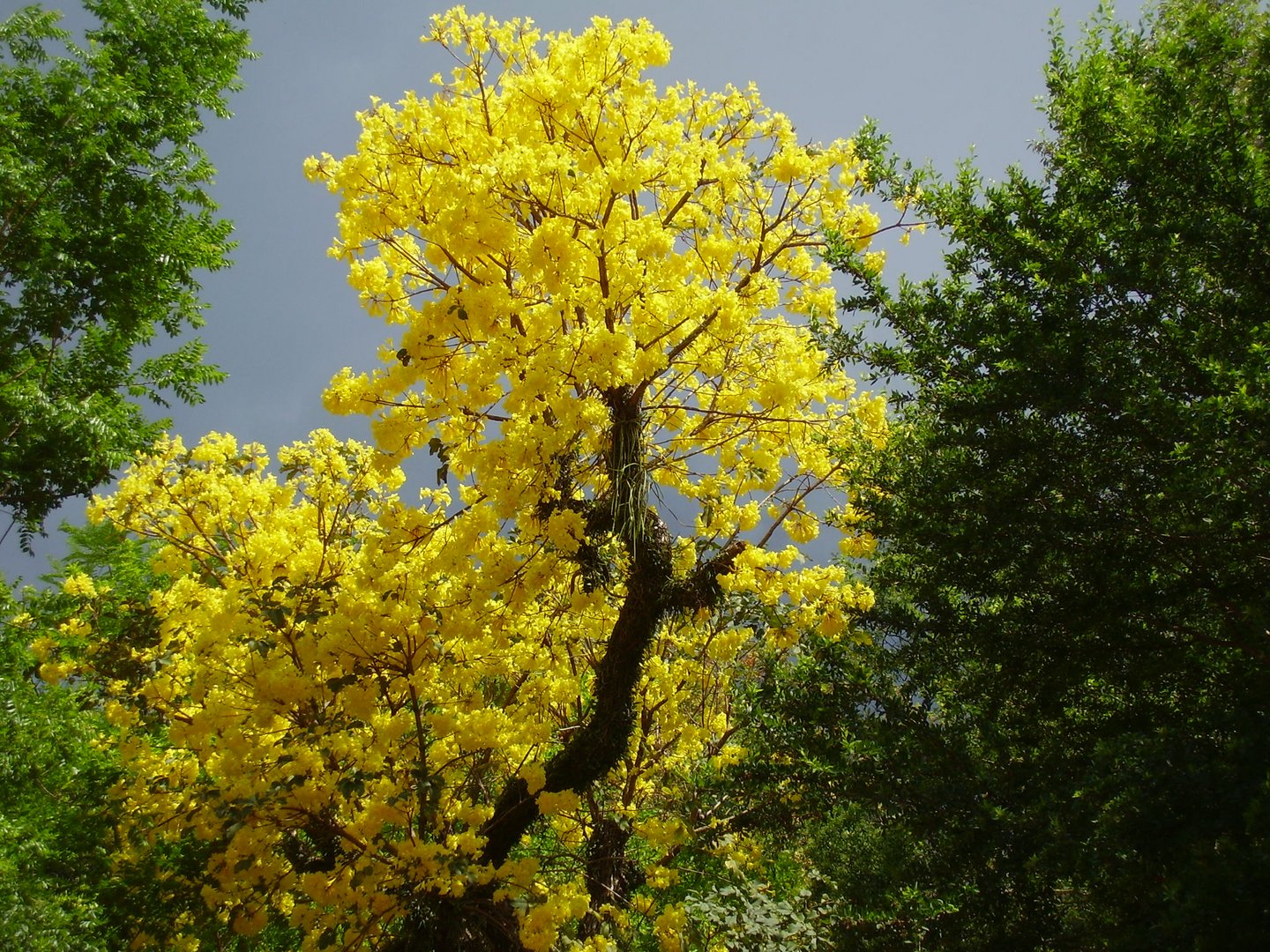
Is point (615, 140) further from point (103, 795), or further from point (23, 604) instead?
point (23, 604)

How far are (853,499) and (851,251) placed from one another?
1.31 m

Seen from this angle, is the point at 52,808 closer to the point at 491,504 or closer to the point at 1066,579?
the point at 491,504

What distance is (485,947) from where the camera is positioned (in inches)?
160

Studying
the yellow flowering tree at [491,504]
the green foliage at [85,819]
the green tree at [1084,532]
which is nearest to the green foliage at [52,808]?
the green foliage at [85,819]

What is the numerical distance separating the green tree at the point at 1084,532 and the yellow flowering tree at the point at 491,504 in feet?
1.85

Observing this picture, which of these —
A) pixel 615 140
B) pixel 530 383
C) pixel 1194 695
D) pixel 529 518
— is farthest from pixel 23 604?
pixel 1194 695

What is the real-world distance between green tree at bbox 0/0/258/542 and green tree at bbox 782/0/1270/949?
7.18 meters

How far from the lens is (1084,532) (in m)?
3.01

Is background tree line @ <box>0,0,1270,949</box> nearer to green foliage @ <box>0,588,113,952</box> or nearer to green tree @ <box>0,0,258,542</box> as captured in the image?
green foliage @ <box>0,588,113,952</box>

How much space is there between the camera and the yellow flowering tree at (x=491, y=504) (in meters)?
3.34

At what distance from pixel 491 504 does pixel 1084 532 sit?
2719mm

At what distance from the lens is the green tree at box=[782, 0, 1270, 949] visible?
93.9 inches

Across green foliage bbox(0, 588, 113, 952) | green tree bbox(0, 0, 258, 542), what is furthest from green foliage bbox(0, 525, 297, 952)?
green tree bbox(0, 0, 258, 542)

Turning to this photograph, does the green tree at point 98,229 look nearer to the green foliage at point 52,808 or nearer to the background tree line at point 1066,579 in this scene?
the green foliage at point 52,808
